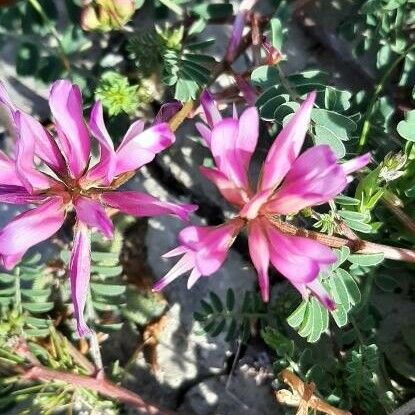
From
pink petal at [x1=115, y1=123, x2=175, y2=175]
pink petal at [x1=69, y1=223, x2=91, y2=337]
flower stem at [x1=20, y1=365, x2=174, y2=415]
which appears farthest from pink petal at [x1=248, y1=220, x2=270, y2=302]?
flower stem at [x1=20, y1=365, x2=174, y2=415]

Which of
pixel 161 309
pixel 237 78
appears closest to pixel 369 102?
pixel 237 78

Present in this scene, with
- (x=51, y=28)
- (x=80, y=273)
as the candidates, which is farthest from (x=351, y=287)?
(x=51, y=28)

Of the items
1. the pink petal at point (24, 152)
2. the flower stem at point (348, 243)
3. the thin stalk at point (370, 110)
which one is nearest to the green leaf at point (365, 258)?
the flower stem at point (348, 243)

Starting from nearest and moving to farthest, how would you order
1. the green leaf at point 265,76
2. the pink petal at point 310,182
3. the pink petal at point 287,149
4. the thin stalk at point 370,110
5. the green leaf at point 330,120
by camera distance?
the pink petal at point 310,182 → the pink petal at point 287,149 → the green leaf at point 330,120 → the green leaf at point 265,76 → the thin stalk at point 370,110

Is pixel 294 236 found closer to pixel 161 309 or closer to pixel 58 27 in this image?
pixel 161 309

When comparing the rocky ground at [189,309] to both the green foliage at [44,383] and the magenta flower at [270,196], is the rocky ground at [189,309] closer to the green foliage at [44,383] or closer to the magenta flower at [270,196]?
the green foliage at [44,383]

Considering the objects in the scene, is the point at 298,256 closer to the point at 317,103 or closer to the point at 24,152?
the point at 24,152
